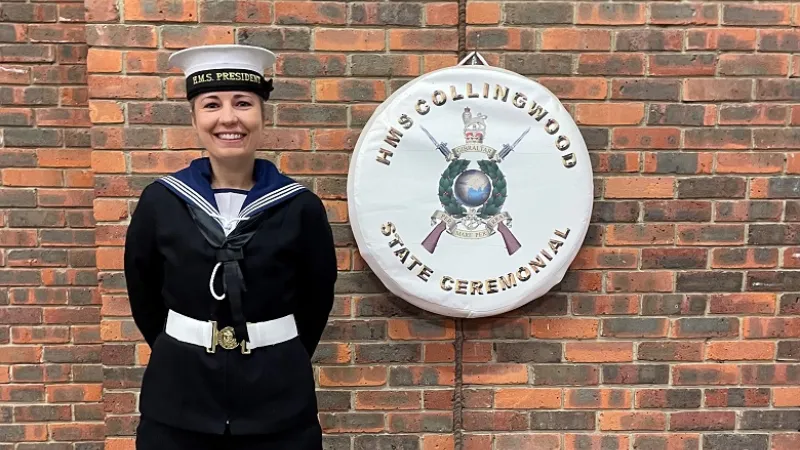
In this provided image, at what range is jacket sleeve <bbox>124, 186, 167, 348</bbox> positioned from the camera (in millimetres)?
1666

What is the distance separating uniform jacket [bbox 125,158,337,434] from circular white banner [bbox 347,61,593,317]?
0.54 metres

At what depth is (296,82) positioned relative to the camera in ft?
7.34

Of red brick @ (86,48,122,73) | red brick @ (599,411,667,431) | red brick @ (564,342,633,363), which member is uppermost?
red brick @ (86,48,122,73)

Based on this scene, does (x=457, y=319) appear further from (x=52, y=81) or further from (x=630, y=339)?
(x=52, y=81)

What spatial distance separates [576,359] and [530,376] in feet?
0.60

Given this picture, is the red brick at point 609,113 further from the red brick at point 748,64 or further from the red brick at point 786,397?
the red brick at point 786,397

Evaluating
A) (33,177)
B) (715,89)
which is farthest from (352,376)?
(715,89)

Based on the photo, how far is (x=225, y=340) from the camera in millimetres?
1600

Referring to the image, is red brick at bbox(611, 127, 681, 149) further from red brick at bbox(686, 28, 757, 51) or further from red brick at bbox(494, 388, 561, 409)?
red brick at bbox(494, 388, 561, 409)

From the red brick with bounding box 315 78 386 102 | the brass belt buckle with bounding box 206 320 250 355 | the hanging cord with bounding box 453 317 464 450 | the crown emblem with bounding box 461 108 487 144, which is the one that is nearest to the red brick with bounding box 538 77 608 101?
the crown emblem with bounding box 461 108 487 144

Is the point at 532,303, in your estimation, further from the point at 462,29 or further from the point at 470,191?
the point at 462,29

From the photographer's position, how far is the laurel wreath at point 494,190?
2.24 m

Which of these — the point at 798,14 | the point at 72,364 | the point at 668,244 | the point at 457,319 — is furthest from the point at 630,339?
the point at 72,364

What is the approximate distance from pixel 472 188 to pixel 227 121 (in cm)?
95
